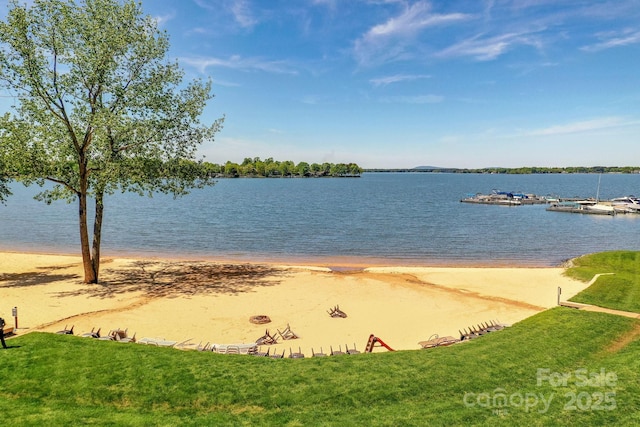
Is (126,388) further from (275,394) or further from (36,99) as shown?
(36,99)

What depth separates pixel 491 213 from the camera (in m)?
87.9

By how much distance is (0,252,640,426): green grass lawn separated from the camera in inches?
418

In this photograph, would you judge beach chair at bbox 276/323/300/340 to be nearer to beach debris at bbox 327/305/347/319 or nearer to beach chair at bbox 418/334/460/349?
beach debris at bbox 327/305/347/319

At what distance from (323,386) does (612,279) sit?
1025 inches

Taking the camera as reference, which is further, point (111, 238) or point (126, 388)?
point (111, 238)

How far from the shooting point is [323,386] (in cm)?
1251

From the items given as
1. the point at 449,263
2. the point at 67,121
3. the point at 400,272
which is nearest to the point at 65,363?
the point at 67,121

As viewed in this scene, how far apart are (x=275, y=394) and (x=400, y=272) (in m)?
25.8

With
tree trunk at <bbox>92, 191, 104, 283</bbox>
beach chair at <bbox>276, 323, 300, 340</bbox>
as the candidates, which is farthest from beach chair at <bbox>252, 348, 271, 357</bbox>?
tree trunk at <bbox>92, 191, 104, 283</bbox>

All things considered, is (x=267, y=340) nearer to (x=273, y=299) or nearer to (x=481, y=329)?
(x=273, y=299)

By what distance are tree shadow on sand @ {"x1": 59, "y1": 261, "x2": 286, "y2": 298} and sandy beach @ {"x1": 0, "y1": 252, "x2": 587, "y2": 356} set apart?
75 millimetres

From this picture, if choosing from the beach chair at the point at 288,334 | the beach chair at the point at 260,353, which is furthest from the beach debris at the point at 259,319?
the beach chair at the point at 260,353

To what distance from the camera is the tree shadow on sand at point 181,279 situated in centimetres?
2741

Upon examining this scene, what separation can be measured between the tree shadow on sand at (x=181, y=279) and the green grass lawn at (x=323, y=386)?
11.7 m
